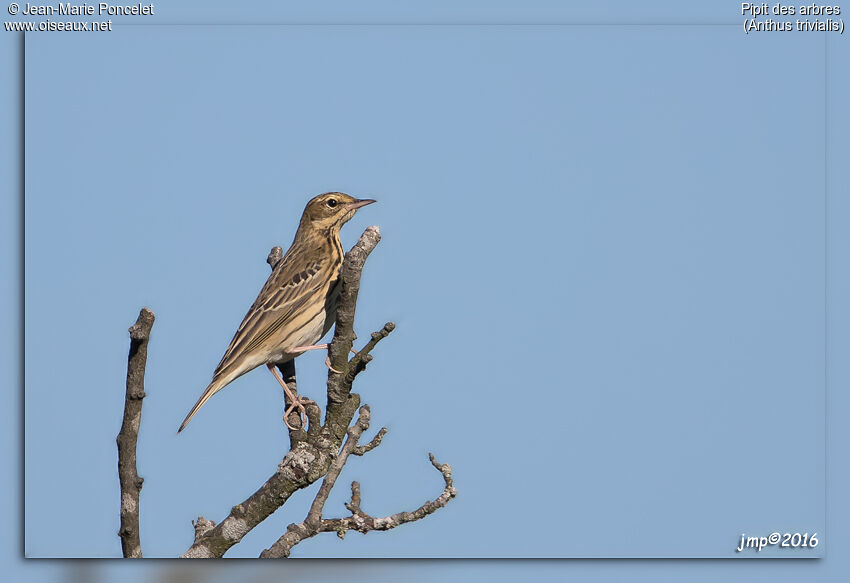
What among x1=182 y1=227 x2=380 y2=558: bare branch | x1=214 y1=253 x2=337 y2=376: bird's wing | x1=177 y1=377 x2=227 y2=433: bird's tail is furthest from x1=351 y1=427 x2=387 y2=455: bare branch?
x1=214 y1=253 x2=337 y2=376: bird's wing

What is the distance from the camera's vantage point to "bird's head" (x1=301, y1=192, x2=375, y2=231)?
11352 mm

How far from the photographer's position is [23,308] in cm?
843

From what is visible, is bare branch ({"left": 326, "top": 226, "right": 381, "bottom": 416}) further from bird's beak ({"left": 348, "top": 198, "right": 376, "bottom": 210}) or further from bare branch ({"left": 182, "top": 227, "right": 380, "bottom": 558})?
bird's beak ({"left": 348, "top": 198, "right": 376, "bottom": 210})

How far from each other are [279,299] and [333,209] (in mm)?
1663

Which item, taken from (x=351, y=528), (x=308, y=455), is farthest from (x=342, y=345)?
(x=351, y=528)

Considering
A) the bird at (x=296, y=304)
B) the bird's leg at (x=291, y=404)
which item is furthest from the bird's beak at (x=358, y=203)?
the bird's leg at (x=291, y=404)

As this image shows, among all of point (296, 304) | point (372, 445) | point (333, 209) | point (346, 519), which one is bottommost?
point (346, 519)

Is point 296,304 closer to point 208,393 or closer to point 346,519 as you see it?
point 208,393

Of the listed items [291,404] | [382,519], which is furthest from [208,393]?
[382,519]

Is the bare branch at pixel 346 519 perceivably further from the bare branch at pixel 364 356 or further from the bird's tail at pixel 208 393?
the bird's tail at pixel 208 393

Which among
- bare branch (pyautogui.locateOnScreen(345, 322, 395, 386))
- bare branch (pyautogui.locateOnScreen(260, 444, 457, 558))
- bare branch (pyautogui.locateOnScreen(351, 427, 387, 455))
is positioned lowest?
bare branch (pyautogui.locateOnScreen(260, 444, 457, 558))

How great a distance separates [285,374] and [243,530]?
8.81ft

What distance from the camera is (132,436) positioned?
682 cm

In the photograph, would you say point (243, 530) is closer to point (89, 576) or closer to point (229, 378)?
point (229, 378)
